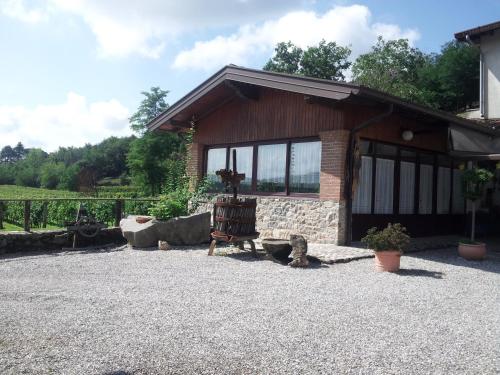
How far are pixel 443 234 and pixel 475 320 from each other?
8656 mm

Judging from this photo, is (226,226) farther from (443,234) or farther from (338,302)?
(443,234)

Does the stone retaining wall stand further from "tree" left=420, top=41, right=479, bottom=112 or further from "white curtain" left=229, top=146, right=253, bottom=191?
"tree" left=420, top=41, right=479, bottom=112

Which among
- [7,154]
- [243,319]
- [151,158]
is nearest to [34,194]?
[151,158]

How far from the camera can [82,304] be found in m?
4.85

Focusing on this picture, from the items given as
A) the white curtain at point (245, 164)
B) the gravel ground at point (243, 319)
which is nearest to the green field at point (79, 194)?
the white curtain at point (245, 164)

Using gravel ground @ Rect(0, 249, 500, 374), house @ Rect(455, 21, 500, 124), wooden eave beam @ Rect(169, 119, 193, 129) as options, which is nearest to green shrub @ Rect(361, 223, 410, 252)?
gravel ground @ Rect(0, 249, 500, 374)

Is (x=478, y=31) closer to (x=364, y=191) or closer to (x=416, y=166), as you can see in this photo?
(x=416, y=166)

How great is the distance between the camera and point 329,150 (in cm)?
964

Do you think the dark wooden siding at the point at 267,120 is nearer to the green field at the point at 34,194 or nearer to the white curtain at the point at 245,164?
the white curtain at the point at 245,164

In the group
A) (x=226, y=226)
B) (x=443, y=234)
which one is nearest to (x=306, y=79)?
(x=226, y=226)

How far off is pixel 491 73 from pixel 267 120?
29.2ft

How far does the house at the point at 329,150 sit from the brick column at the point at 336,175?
22 millimetres

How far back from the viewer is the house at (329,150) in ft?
31.2

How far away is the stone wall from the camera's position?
31.0 feet
